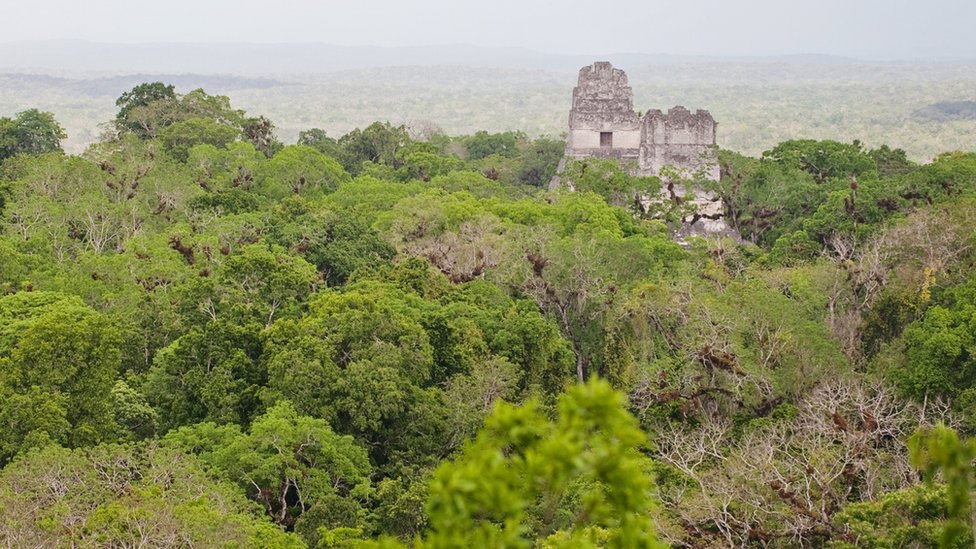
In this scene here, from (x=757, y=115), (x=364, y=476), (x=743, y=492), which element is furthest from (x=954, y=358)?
(x=757, y=115)

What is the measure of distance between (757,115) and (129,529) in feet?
330

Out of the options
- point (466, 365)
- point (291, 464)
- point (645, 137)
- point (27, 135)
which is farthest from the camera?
point (27, 135)

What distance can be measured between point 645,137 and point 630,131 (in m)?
0.96

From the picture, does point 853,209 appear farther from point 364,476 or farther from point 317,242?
point 364,476

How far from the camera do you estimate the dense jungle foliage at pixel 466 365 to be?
1354 cm

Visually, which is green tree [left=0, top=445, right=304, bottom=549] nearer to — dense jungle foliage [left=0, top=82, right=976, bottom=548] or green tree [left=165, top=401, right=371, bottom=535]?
dense jungle foliage [left=0, top=82, right=976, bottom=548]

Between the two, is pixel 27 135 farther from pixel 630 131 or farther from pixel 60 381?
pixel 60 381

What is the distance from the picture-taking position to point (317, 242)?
89.1 ft

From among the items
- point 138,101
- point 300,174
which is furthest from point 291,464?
point 138,101

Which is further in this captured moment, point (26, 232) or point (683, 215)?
point (683, 215)

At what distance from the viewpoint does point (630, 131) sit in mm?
39594

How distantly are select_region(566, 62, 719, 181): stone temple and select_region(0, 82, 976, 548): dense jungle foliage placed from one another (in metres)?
4.84

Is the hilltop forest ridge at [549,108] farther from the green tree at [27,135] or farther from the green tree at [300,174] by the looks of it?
the green tree at [300,174]

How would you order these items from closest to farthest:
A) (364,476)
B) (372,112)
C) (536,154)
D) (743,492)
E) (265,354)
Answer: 1. (743,492)
2. (364,476)
3. (265,354)
4. (536,154)
5. (372,112)
